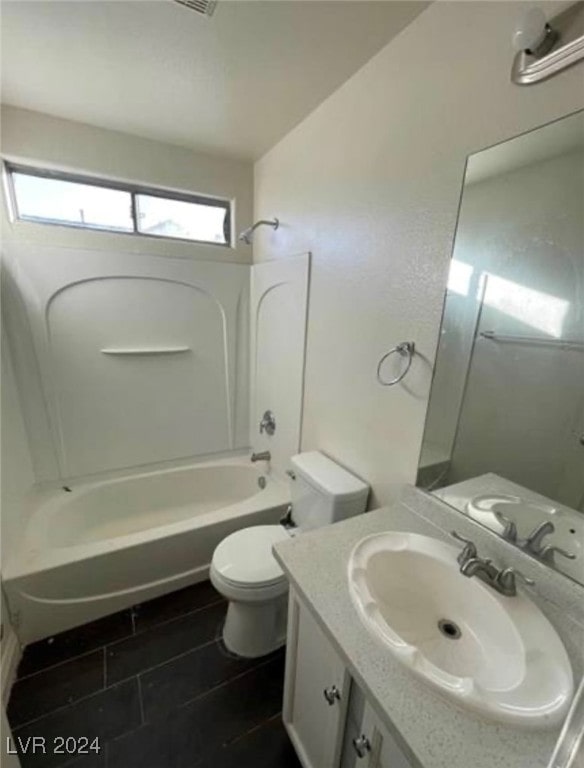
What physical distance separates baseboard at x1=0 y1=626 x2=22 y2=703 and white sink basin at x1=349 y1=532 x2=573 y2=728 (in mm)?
1492

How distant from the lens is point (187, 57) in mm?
1325

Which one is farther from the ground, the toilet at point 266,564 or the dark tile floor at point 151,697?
the toilet at point 266,564

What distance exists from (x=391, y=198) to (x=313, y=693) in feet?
5.42

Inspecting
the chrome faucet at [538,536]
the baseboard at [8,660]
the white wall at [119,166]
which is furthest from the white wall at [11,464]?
the chrome faucet at [538,536]

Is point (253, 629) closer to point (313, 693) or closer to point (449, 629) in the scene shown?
point (313, 693)

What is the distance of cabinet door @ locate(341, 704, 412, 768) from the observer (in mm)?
700

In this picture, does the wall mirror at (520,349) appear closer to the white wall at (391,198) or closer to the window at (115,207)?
the white wall at (391,198)

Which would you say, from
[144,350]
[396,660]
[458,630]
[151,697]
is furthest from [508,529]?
[144,350]

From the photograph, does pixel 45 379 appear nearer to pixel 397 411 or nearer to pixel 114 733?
pixel 114 733

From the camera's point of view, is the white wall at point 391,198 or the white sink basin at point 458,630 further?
the white wall at point 391,198

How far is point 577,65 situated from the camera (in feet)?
2.55

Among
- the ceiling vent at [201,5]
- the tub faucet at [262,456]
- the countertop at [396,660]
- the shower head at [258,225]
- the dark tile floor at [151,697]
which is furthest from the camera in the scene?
the tub faucet at [262,456]

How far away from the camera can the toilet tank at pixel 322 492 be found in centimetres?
149

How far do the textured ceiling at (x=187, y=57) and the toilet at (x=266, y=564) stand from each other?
5.54 feet
